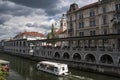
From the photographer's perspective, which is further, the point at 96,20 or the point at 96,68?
the point at 96,20

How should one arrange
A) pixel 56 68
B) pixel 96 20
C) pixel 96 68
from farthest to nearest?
pixel 96 20 < pixel 96 68 < pixel 56 68

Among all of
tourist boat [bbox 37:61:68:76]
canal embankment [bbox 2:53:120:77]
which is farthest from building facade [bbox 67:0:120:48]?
tourist boat [bbox 37:61:68:76]

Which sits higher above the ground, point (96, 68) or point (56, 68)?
point (56, 68)

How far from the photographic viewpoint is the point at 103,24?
178ft

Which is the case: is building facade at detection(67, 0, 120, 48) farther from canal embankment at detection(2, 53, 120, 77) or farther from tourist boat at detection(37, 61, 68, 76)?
tourist boat at detection(37, 61, 68, 76)

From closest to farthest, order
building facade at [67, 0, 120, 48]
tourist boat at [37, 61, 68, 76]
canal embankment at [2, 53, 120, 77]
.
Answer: canal embankment at [2, 53, 120, 77]
tourist boat at [37, 61, 68, 76]
building facade at [67, 0, 120, 48]

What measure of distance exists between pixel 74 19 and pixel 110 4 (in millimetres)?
18501

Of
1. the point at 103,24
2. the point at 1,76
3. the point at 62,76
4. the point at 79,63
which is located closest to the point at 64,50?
the point at 79,63

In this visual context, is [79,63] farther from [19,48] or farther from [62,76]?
[19,48]

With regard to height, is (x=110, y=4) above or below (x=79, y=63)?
above

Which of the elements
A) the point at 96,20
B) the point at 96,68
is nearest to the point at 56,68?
the point at 96,68

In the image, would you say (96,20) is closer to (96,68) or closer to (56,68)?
(96,68)

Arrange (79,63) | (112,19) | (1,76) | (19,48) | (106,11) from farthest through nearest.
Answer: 1. (19,48)
2. (106,11)
3. (112,19)
4. (79,63)
5. (1,76)

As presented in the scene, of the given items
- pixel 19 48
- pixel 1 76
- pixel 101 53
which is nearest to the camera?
pixel 1 76
